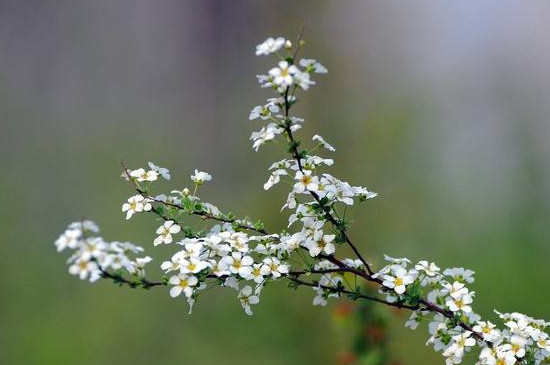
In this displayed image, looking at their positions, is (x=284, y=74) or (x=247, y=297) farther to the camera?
(x=247, y=297)

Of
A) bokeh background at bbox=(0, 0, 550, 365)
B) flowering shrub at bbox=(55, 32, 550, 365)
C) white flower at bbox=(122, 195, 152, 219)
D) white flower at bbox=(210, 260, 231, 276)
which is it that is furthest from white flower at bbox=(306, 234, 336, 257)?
bokeh background at bbox=(0, 0, 550, 365)

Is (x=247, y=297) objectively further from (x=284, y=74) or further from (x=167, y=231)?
(x=284, y=74)

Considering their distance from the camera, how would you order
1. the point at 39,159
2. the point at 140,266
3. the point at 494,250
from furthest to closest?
1. the point at 39,159
2. the point at 494,250
3. the point at 140,266

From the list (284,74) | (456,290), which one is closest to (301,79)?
(284,74)

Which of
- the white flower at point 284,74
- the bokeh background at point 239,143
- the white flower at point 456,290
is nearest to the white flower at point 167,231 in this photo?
the white flower at point 284,74

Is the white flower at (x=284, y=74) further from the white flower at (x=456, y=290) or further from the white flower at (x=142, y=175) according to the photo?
the white flower at (x=456, y=290)

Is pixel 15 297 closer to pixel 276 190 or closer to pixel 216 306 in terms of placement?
pixel 216 306

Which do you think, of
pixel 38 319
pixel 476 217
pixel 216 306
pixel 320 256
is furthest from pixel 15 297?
pixel 320 256
